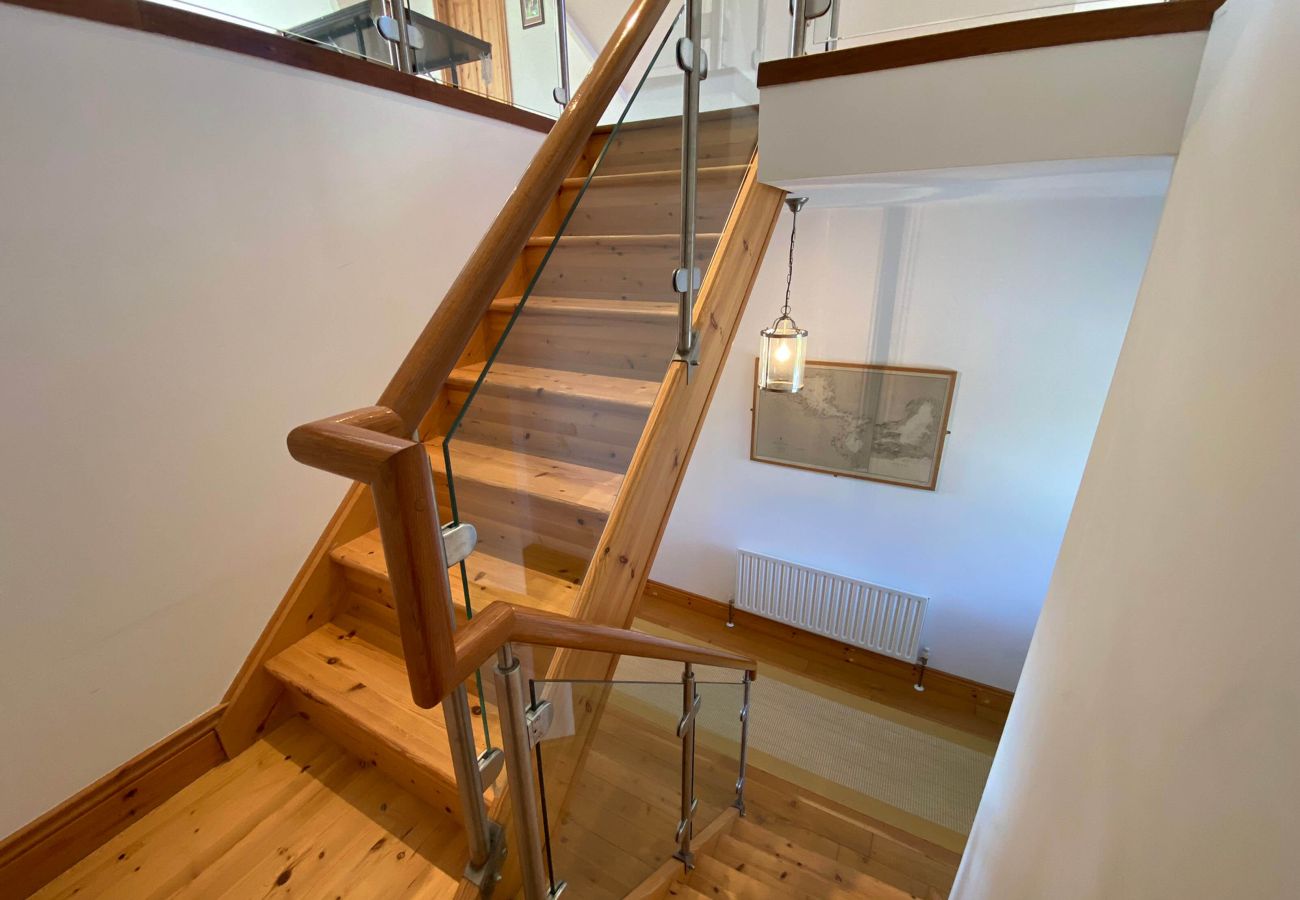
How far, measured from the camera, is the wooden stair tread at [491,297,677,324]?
1068 millimetres

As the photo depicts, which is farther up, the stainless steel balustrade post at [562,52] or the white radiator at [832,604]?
the stainless steel balustrade post at [562,52]

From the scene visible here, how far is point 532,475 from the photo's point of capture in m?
1.14

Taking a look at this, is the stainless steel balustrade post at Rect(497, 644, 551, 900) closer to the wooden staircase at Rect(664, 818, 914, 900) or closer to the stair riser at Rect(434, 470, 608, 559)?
the stair riser at Rect(434, 470, 608, 559)

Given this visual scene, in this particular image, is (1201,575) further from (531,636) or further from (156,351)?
(156,351)

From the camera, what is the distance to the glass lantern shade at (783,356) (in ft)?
8.77

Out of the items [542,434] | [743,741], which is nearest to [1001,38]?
[542,434]

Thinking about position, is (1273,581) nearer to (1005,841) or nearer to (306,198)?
(1005,841)

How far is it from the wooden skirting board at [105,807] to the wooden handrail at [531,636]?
128cm

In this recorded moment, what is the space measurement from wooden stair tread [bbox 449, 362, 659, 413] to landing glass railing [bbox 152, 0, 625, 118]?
1.30 m

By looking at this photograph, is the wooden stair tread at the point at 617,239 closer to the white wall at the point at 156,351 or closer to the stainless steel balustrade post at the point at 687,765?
the white wall at the point at 156,351

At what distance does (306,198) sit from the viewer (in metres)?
1.63

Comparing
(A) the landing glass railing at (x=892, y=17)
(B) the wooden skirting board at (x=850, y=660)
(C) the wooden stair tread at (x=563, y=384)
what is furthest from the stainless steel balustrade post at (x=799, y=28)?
(B) the wooden skirting board at (x=850, y=660)

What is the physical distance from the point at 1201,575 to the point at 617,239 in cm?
121

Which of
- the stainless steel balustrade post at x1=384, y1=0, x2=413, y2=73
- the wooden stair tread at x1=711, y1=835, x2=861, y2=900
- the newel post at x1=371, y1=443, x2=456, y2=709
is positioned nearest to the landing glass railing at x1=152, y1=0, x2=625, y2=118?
the stainless steel balustrade post at x1=384, y1=0, x2=413, y2=73
